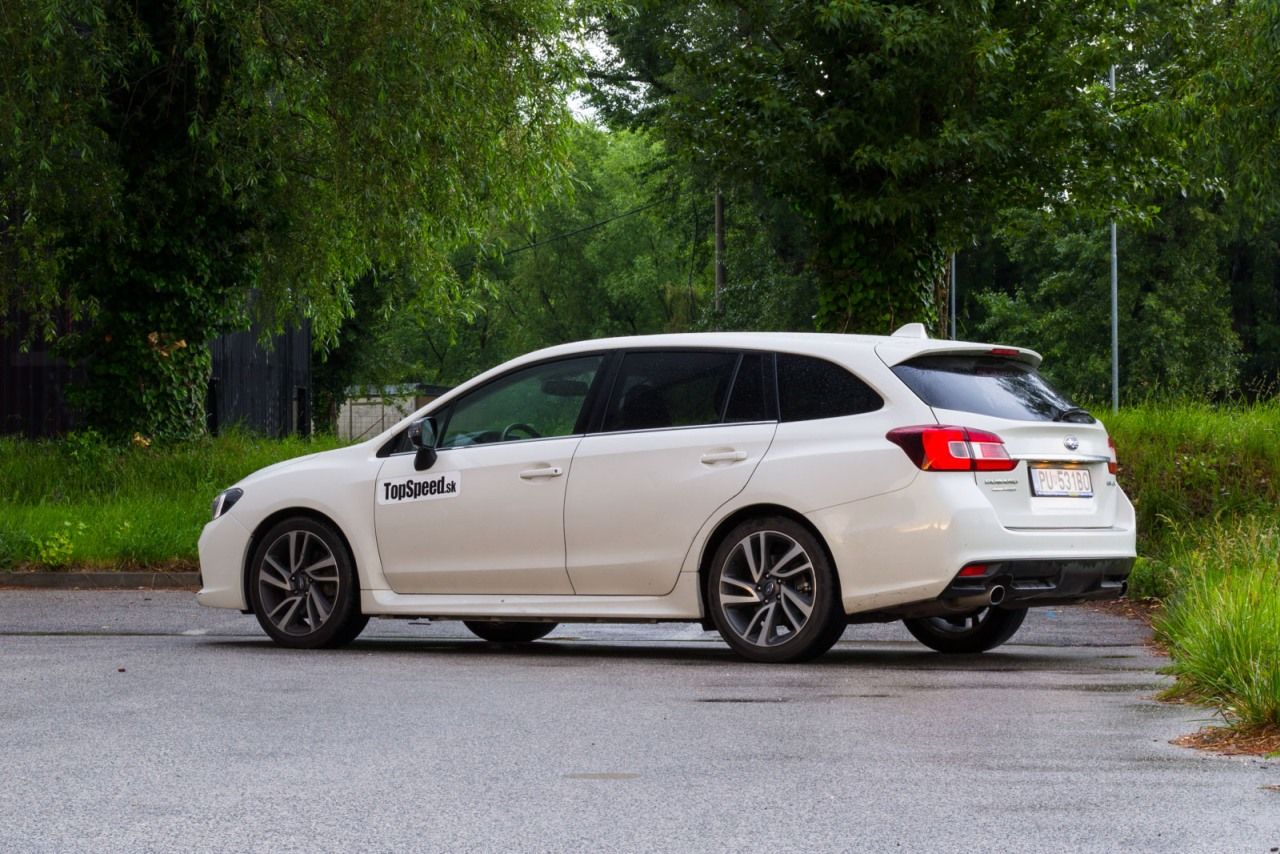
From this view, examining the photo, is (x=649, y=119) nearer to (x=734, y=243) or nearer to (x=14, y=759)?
(x=734, y=243)

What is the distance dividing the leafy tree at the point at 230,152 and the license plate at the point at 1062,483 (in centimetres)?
1197

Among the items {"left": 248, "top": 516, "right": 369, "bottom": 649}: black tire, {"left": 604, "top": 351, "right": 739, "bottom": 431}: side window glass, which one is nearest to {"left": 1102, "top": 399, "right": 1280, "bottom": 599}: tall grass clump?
{"left": 604, "top": 351, "right": 739, "bottom": 431}: side window glass

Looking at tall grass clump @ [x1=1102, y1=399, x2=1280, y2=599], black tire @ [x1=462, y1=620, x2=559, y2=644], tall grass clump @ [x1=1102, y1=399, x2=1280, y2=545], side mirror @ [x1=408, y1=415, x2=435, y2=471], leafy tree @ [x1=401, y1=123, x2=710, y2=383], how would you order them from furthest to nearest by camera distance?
1. leafy tree @ [x1=401, y1=123, x2=710, y2=383]
2. tall grass clump @ [x1=1102, y1=399, x2=1280, y2=545]
3. tall grass clump @ [x1=1102, y1=399, x2=1280, y2=599]
4. black tire @ [x1=462, y1=620, x2=559, y2=644]
5. side mirror @ [x1=408, y1=415, x2=435, y2=471]

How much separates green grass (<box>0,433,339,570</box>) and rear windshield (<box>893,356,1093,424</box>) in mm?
9301

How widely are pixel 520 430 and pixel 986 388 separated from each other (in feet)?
8.58

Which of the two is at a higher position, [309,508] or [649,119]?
[649,119]

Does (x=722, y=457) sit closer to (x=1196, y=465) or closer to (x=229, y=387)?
(x=1196, y=465)

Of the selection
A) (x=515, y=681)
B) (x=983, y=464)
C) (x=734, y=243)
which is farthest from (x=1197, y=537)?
(x=734, y=243)

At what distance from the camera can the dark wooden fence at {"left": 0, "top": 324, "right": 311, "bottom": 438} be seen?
3631 centimetres

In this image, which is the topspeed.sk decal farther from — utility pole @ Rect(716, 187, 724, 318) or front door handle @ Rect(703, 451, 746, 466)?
utility pole @ Rect(716, 187, 724, 318)

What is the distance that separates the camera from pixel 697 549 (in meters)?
9.66

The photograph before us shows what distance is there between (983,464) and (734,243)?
43245 mm

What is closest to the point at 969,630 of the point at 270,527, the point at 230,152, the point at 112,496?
the point at 270,527

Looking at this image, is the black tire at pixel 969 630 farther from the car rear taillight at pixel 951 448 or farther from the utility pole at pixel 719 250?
the utility pole at pixel 719 250
